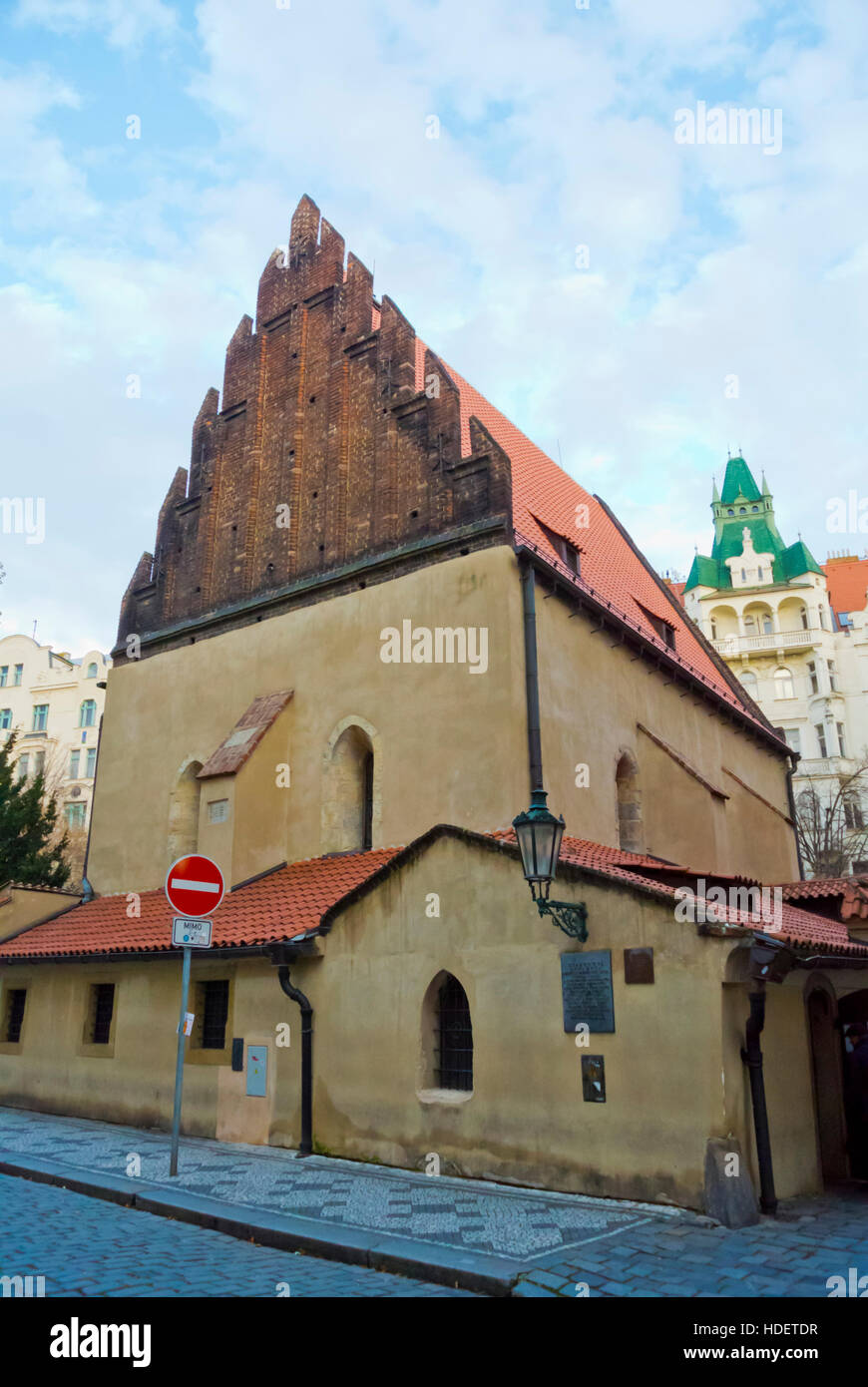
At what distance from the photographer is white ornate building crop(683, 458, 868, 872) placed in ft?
167

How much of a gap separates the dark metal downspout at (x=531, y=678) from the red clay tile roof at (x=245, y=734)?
447 cm

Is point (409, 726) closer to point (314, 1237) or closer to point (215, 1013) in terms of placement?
point (215, 1013)

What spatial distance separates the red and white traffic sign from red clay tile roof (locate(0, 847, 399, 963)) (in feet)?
6.12

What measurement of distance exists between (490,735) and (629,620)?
6.13 m

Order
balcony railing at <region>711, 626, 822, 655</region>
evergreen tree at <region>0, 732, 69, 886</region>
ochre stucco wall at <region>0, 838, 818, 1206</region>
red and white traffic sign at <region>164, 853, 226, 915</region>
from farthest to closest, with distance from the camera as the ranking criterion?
1. balcony railing at <region>711, 626, 822, 655</region>
2. evergreen tree at <region>0, 732, 69, 886</region>
3. red and white traffic sign at <region>164, 853, 226, 915</region>
4. ochre stucco wall at <region>0, 838, 818, 1206</region>

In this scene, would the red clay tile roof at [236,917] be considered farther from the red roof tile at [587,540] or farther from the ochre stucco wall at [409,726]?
the red roof tile at [587,540]

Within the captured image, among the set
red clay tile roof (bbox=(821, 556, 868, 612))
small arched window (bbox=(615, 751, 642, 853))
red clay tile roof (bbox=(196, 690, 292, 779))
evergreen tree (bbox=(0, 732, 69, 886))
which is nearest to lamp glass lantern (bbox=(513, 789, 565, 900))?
red clay tile roof (bbox=(196, 690, 292, 779))

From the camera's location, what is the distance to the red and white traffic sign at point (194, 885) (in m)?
9.30

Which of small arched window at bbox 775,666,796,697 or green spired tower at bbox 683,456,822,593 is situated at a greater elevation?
green spired tower at bbox 683,456,822,593

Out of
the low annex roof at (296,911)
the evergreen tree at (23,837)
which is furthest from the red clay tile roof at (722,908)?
the evergreen tree at (23,837)

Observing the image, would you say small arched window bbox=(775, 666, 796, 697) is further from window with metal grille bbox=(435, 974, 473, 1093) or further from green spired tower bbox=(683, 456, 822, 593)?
window with metal grille bbox=(435, 974, 473, 1093)

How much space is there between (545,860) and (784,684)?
159ft
